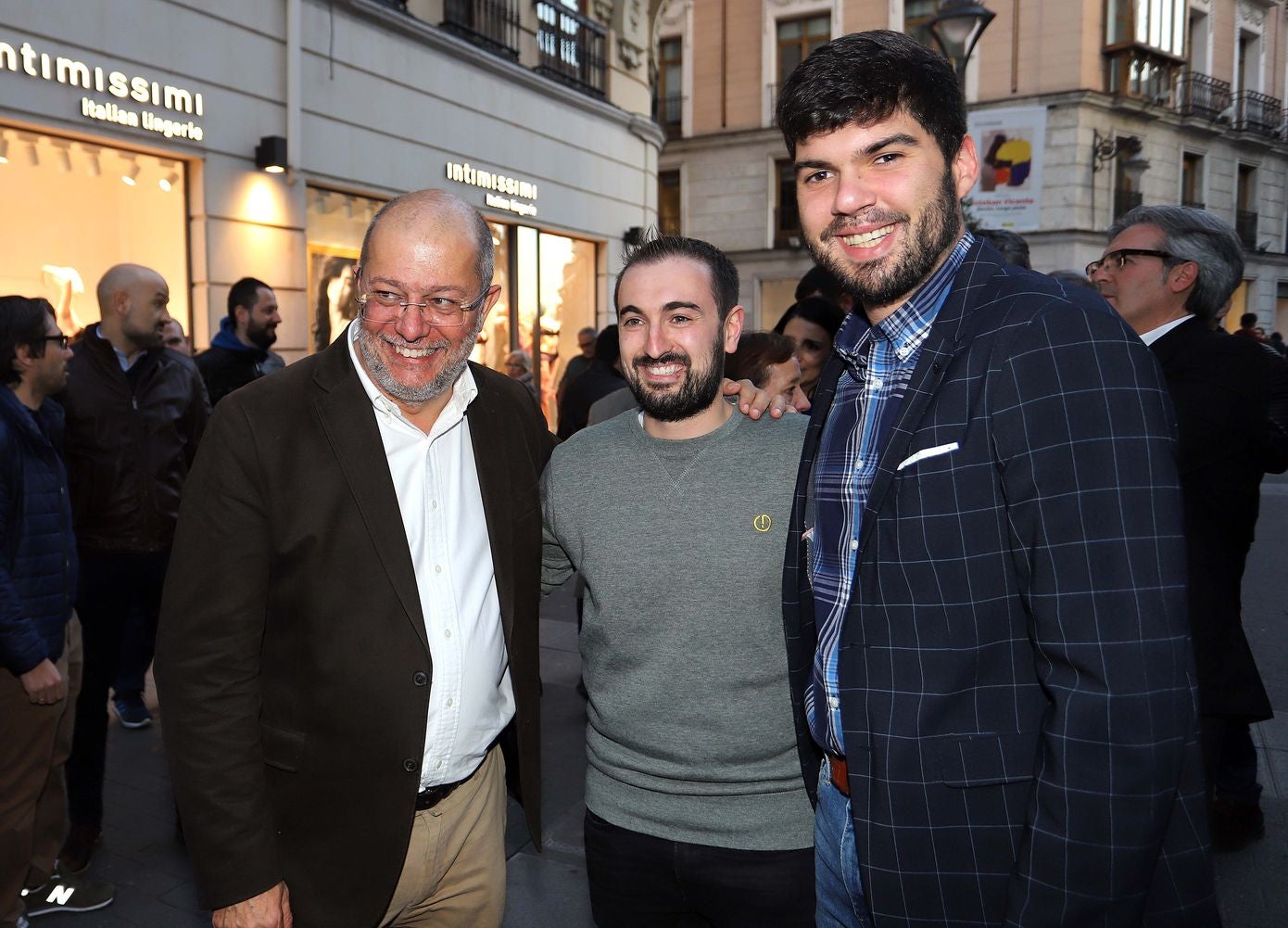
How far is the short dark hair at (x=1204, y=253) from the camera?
3.38 metres

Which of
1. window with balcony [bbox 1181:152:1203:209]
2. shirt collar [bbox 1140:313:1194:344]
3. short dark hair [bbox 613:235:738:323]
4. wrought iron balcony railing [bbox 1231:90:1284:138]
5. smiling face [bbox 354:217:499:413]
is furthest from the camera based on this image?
wrought iron balcony railing [bbox 1231:90:1284:138]

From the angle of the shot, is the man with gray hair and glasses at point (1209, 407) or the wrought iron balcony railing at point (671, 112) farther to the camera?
the wrought iron balcony railing at point (671, 112)

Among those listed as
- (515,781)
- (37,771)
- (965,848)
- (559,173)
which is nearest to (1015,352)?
(965,848)

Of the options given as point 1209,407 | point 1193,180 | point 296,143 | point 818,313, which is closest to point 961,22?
point 818,313

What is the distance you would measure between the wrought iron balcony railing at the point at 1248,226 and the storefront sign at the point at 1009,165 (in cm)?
1265

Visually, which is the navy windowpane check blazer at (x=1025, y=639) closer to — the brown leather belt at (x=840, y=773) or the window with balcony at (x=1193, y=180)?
the brown leather belt at (x=840, y=773)

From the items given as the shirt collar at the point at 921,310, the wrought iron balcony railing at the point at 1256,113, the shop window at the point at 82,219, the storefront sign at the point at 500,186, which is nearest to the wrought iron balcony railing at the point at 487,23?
the storefront sign at the point at 500,186

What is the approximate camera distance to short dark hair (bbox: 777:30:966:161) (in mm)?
1792

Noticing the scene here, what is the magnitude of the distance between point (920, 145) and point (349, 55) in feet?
33.8

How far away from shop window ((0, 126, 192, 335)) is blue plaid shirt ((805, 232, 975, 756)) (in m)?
7.87

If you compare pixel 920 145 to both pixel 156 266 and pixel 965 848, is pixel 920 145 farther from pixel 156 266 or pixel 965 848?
pixel 156 266

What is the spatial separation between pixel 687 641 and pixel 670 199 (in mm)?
27800

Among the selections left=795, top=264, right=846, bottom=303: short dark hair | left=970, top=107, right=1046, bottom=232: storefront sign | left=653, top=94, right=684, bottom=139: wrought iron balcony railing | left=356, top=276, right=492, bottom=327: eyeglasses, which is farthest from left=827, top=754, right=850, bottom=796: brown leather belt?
left=653, top=94, right=684, bottom=139: wrought iron balcony railing

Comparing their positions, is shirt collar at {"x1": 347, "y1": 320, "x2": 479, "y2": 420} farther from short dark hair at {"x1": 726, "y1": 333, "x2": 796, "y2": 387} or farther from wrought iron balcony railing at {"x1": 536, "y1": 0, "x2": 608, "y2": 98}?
wrought iron balcony railing at {"x1": 536, "y1": 0, "x2": 608, "y2": 98}
